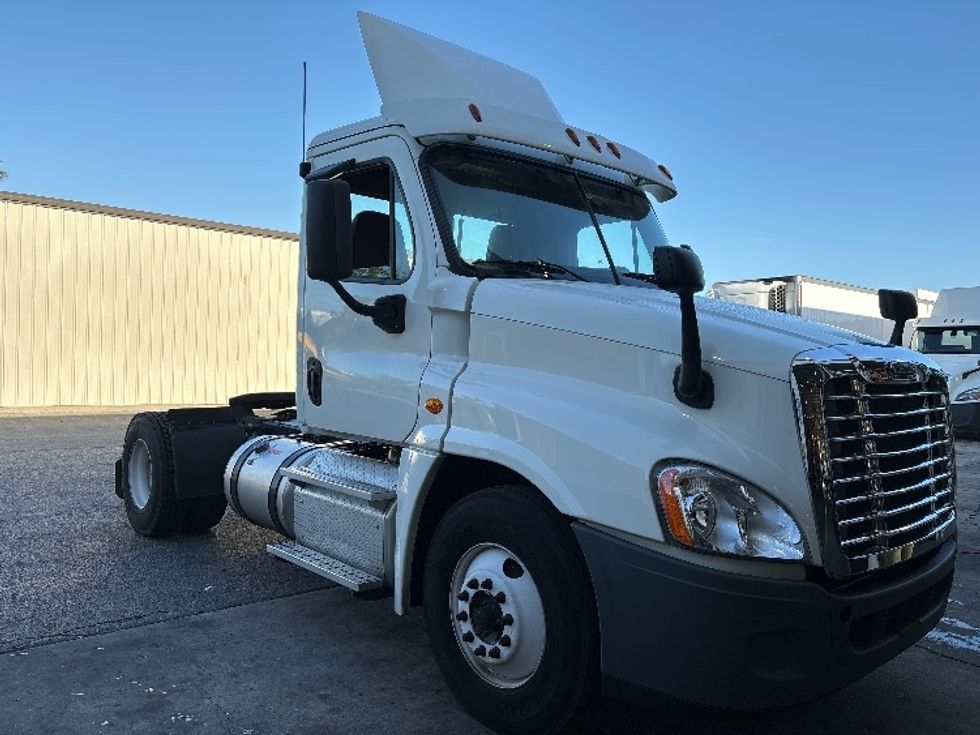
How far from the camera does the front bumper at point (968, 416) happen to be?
14.2 m

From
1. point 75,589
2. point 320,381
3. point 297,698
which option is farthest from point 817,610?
point 75,589

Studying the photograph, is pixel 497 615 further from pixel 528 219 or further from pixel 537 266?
pixel 528 219

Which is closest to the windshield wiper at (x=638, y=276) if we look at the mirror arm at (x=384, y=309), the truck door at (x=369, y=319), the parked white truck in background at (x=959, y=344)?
the truck door at (x=369, y=319)

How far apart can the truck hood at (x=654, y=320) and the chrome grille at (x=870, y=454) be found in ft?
0.35

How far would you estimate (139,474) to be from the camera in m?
6.70

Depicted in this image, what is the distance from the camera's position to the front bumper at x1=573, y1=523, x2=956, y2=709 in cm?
264

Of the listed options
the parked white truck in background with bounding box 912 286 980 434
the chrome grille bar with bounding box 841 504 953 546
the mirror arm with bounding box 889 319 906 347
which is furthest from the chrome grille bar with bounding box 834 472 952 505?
the parked white truck in background with bounding box 912 286 980 434

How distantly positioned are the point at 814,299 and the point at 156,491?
18082 mm

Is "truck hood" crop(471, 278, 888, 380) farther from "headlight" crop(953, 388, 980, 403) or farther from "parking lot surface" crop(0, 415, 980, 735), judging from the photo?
"headlight" crop(953, 388, 980, 403)

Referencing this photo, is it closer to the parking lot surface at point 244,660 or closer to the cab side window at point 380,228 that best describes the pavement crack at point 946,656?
the parking lot surface at point 244,660

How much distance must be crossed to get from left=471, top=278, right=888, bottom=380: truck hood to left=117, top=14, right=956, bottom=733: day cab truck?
0.04 ft

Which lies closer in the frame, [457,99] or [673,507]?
[673,507]

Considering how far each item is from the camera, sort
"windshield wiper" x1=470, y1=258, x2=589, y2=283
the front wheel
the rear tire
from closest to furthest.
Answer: the front wheel
"windshield wiper" x1=470, y1=258, x2=589, y2=283
the rear tire

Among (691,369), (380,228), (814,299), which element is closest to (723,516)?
(691,369)
